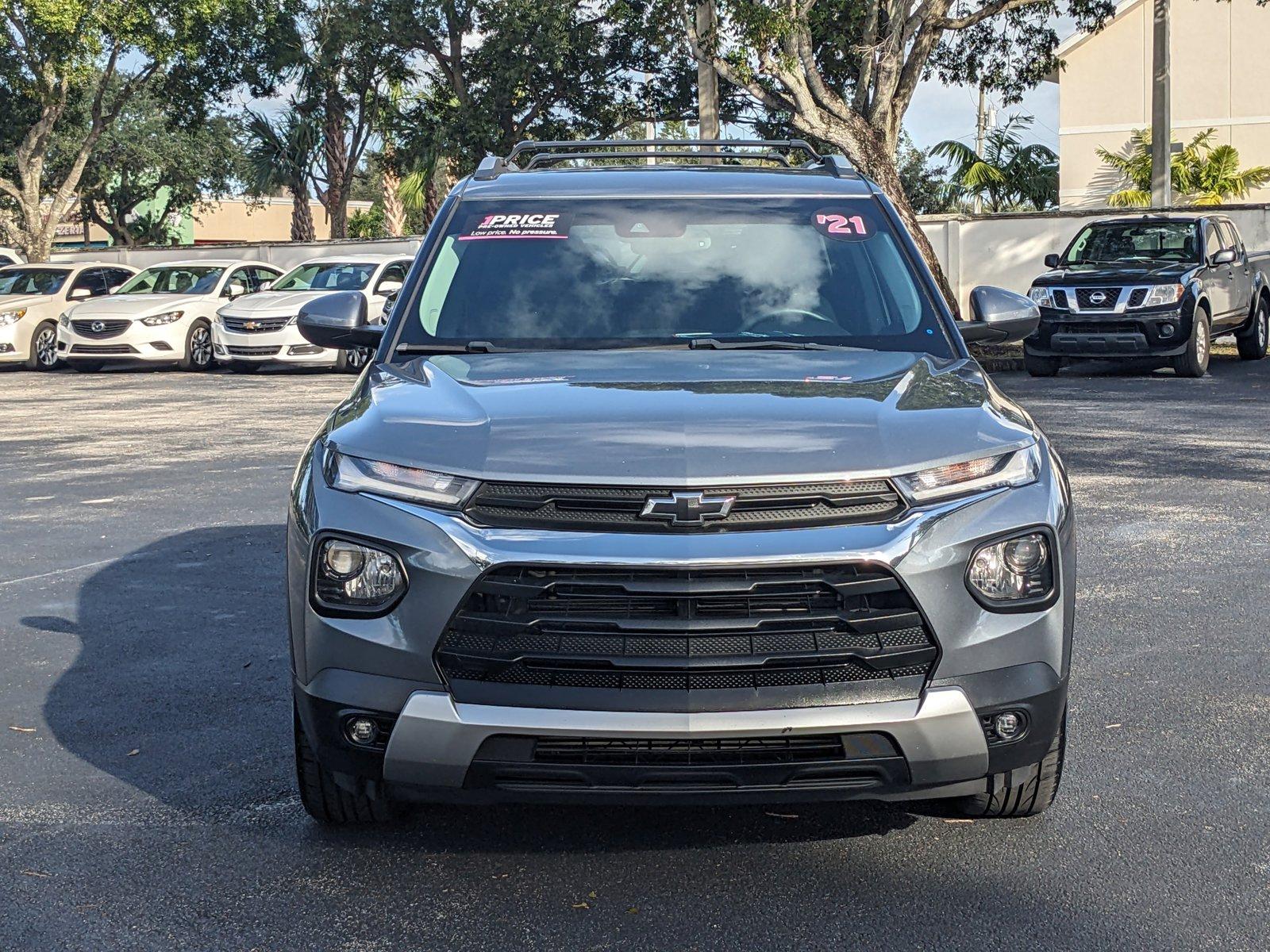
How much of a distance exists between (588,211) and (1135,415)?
10.1 m

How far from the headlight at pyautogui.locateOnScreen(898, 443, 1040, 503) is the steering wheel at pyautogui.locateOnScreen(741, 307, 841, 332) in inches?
49.3

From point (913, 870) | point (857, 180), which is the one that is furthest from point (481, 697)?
point (857, 180)

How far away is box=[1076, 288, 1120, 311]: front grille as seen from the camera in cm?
1762

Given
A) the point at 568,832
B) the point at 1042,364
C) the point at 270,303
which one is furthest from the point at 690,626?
the point at 270,303

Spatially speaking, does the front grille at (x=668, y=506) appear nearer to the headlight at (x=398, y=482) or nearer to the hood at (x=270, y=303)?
the headlight at (x=398, y=482)

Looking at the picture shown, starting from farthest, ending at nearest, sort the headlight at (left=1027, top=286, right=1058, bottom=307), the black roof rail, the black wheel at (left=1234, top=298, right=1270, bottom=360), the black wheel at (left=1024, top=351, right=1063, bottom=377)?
the black wheel at (left=1234, top=298, right=1270, bottom=360)
the black wheel at (left=1024, top=351, right=1063, bottom=377)
the headlight at (left=1027, top=286, right=1058, bottom=307)
the black roof rail

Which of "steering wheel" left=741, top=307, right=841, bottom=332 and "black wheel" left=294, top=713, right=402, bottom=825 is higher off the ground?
"steering wheel" left=741, top=307, right=841, bottom=332

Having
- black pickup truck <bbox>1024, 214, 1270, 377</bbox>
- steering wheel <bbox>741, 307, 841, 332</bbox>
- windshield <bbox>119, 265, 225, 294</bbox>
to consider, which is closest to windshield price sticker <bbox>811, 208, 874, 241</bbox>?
steering wheel <bbox>741, 307, 841, 332</bbox>

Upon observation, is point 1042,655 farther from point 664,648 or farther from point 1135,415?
point 1135,415

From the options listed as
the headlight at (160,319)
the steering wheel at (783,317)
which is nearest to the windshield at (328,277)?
the headlight at (160,319)

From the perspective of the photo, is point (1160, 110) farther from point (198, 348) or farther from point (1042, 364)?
point (198, 348)

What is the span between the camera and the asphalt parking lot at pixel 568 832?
3582mm

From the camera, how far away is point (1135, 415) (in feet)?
46.7

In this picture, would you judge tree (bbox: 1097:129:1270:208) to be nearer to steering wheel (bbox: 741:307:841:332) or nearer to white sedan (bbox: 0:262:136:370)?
white sedan (bbox: 0:262:136:370)
